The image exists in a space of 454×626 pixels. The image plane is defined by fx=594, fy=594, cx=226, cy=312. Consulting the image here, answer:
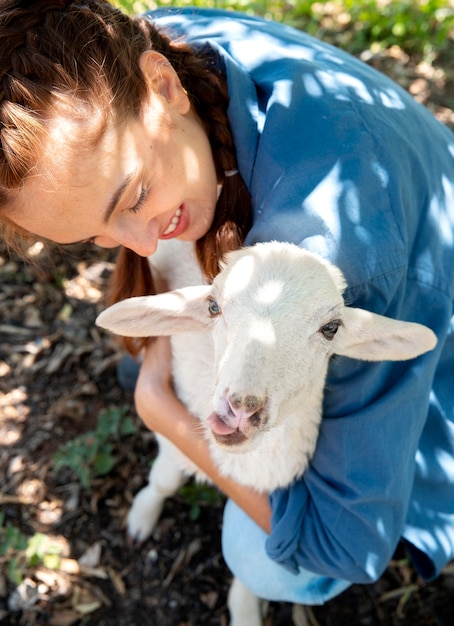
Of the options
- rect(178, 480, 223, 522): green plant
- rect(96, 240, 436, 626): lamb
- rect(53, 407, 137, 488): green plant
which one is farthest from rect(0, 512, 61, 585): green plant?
rect(96, 240, 436, 626): lamb

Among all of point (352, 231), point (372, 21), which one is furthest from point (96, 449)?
point (372, 21)

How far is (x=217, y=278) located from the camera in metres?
2.09

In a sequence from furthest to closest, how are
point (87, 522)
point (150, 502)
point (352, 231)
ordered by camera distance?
point (87, 522) < point (150, 502) < point (352, 231)

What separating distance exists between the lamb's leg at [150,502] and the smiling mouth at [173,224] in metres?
1.43

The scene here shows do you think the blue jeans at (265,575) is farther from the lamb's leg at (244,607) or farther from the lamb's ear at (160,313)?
the lamb's ear at (160,313)

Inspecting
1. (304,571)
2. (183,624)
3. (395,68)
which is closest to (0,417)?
(183,624)

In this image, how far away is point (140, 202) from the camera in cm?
207

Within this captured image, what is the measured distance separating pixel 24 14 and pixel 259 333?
49.3 inches

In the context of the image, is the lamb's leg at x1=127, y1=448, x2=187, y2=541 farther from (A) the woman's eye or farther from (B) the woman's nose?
(A) the woman's eye

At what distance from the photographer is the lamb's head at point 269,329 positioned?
1.75 m

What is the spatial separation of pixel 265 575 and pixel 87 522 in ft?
4.26

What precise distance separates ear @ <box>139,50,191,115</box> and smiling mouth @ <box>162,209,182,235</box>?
0.37 metres

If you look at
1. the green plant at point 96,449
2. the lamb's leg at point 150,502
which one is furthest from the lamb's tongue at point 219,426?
the green plant at point 96,449

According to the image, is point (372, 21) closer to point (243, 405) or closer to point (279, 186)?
point (279, 186)
